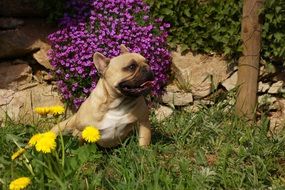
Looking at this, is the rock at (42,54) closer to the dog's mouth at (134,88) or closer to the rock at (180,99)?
the rock at (180,99)

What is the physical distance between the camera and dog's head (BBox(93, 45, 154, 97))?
405 cm

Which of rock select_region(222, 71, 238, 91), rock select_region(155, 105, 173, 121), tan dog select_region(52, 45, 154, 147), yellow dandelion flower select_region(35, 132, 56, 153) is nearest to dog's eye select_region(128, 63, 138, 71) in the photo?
tan dog select_region(52, 45, 154, 147)

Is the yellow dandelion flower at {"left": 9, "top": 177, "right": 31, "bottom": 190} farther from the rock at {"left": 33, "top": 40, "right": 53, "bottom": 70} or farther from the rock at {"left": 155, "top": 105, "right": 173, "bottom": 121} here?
the rock at {"left": 33, "top": 40, "right": 53, "bottom": 70}

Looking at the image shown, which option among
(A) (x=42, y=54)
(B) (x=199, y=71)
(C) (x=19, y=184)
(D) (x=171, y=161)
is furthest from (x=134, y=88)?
(A) (x=42, y=54)

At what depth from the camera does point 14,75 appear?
5906 millimetres

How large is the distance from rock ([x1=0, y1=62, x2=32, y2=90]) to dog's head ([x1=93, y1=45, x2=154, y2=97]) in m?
1.98

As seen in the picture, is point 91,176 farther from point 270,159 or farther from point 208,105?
point 208,105

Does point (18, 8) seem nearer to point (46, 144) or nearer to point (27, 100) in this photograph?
point (27, 100)

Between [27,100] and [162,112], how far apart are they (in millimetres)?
1494

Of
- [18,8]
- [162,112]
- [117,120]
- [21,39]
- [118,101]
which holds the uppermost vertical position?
[18,8]

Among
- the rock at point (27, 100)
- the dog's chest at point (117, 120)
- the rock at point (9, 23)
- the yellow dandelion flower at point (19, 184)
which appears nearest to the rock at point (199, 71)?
the rock at point (27, 100)

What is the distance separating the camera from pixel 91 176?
11.9 feet

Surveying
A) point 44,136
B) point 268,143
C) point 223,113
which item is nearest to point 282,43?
point 223,113

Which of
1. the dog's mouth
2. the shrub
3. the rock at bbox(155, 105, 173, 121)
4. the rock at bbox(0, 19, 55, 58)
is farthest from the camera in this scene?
the rock at bbox(0, 19, 55, 58)
